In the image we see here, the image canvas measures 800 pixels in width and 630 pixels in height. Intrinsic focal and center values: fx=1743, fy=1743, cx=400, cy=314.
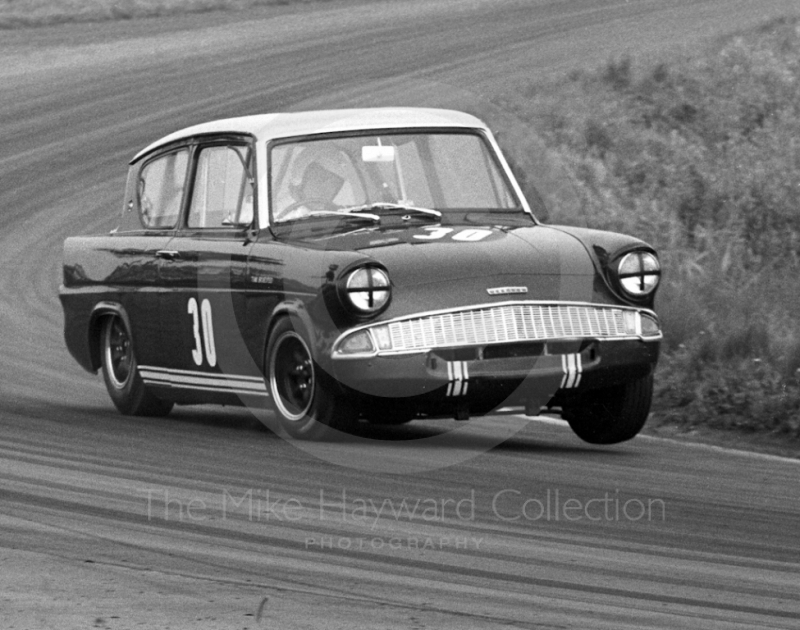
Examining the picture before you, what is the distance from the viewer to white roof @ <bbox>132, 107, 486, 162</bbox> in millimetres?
8367

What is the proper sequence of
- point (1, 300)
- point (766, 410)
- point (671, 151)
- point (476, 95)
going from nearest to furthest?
point (766, 410)
point (1, 300)
point (671, 151)
point (476, 95)

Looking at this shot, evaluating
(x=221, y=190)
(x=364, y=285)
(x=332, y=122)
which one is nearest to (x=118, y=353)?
(x=221, y=190)

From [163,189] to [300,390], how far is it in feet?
6.74

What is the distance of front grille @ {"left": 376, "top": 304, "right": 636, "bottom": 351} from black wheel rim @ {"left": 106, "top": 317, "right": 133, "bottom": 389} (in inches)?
97.9

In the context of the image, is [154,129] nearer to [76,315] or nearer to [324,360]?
[76,315]

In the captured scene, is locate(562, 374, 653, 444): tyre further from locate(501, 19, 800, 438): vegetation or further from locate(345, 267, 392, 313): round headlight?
locate(345, 267, 392, 313): round headlight

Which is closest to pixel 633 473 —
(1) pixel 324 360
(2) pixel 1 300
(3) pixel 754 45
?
(1) pixel 324 360

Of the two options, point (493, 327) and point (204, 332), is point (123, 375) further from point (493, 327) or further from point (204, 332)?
point (493, 327)

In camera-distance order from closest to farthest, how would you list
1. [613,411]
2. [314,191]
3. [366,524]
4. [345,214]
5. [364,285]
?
[366,524] → [364,285] → [613,411] → [345,214] → [314,191]

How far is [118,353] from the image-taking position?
953 cm

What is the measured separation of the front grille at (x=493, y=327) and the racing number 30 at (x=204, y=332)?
4.35 ft

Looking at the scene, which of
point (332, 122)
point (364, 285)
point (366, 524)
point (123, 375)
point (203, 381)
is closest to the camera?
point (366, 524)

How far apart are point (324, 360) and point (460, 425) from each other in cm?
151

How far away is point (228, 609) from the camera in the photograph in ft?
15.2
